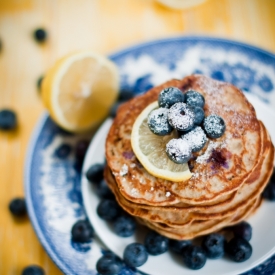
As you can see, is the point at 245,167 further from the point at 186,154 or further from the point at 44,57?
the point at 44,57

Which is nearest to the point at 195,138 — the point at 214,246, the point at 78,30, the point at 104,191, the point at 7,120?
the point at 214,246

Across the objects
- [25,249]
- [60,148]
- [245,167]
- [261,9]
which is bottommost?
[25,249]

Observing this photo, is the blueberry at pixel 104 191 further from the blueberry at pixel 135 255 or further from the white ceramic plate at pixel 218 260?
the blueberry at pixel 135 255

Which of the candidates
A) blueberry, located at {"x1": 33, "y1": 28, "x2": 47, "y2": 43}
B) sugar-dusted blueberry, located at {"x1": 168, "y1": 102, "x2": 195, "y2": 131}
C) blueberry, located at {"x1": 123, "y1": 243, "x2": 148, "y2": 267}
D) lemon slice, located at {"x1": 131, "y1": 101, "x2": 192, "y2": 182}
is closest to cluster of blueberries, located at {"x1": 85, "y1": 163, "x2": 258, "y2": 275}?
blueberry, located at {"x1": 123, "y1": 243, "x2": 148, "y2": 267}

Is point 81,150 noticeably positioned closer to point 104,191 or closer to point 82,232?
point 104,191

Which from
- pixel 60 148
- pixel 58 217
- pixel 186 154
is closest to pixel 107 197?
pixel 58 217

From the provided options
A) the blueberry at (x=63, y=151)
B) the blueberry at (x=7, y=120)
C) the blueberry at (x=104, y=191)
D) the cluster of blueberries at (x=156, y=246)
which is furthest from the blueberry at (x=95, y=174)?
the blueberry at (x=7, y=120)
